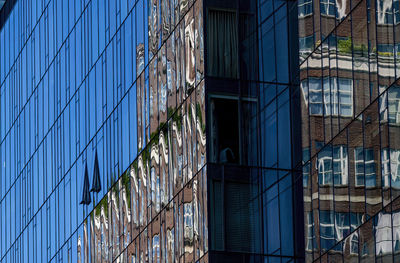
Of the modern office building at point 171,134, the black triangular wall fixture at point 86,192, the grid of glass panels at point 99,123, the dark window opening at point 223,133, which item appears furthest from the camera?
the black triangular wall fixture at point 86,192

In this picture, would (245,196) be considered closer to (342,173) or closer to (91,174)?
(342,173)

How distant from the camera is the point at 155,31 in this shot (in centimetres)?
5859

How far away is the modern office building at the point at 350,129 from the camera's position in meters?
40.5

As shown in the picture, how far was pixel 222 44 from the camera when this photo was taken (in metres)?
52.8

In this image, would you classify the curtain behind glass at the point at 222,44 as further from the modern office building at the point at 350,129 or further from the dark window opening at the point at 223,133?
the modern office building at the point at 350,129

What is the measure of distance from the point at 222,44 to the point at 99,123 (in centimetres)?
1571

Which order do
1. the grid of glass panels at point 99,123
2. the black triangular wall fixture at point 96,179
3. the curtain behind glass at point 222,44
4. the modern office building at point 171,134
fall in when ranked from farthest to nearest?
the black triangular wall fixture at point 96,179, the grid of glass panels at point 99,123, the curtain behind glass at point 222,44, the modern office building at point 171,134

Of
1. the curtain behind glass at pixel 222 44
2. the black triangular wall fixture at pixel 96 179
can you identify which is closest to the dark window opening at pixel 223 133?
the curtain behind glass at pixel 222 44

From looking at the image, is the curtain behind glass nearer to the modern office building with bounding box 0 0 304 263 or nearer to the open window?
the modern office building with bounding box 0 0 304 263

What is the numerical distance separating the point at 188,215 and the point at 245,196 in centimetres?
244

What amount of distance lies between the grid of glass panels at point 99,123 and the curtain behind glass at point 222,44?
0.44 m

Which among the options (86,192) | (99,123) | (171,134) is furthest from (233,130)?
(86,192)

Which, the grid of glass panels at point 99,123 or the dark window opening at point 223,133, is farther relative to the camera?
the grid of glass panels at point 99,123

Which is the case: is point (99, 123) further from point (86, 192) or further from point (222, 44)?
point (222, 44)
